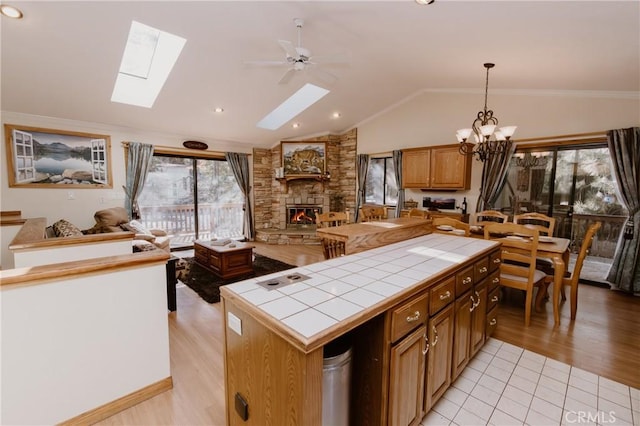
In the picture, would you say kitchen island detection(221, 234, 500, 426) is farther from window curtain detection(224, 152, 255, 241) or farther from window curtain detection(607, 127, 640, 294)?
window curtain detection(224, 152, 255, 241)

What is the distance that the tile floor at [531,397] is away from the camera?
1.76 m

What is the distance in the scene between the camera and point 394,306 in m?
1.26

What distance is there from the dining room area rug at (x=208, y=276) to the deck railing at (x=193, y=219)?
4.97 feet

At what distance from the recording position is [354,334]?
4.55 feet

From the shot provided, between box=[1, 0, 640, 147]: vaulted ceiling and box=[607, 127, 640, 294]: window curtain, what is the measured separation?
65cm

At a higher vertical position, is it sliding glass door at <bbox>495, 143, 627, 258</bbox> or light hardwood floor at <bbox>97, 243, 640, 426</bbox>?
sliding glass door at <bbox>495, 143, 627, 258</bbox>

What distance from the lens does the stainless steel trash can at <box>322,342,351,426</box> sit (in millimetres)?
1200

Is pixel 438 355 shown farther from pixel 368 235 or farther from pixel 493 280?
pixel 493 280

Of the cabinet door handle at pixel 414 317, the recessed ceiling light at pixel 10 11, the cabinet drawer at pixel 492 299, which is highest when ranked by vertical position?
the recessed ceiling light at pixel 10 11

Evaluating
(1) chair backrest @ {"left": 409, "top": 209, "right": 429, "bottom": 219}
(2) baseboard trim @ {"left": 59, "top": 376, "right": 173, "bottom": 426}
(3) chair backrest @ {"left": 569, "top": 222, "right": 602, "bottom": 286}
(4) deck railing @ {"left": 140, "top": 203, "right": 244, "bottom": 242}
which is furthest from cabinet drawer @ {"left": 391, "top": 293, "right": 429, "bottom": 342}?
(4) deck railing @ {"left": 140, "top": 203, "right": 244, "bottom": 242}

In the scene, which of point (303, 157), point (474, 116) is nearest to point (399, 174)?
point (474, 116)

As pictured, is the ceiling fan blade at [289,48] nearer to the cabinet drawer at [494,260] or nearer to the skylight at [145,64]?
the skylight at [145,64]

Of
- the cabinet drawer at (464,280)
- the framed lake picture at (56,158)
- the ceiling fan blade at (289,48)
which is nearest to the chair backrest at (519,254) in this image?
the cabinet drawer at (464,280)

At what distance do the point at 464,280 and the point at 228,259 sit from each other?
3.45 meters
